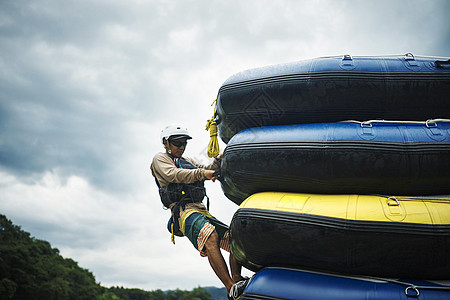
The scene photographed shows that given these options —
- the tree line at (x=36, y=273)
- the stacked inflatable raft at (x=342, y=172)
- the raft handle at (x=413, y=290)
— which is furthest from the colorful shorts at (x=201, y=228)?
the tree line at (x=36, y=273)

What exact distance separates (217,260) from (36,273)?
21524 millimetres

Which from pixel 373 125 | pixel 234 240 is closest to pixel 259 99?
pixel 373 125

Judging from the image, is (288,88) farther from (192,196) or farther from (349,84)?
(192,196)

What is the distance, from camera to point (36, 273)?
2180cm

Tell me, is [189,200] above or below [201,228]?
above

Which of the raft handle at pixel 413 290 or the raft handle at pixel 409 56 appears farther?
the raft handle at pixel 409 56

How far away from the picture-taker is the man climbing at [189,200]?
3904mm

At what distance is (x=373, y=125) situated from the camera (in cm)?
323

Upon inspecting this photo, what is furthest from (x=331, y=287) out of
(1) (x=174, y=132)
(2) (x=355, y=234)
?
(1) (x=174, y=132)

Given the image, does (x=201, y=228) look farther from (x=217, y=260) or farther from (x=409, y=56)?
(x=409, y=56)

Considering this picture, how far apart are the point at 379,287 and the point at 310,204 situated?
0.75 metres

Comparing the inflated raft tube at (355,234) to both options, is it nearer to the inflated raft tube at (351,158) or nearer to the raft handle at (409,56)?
the inflated raft tube at (351,158)

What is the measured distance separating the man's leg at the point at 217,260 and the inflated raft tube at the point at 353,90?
1.36 metres

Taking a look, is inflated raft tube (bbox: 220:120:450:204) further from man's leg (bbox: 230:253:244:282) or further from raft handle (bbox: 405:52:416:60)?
man's leg (bbox: 230:253:244:282)
